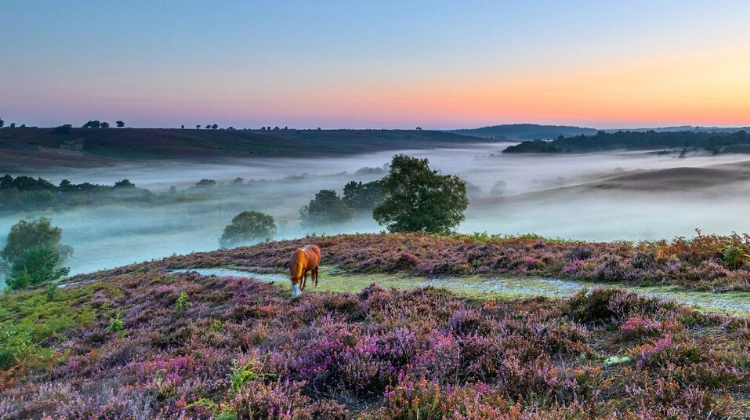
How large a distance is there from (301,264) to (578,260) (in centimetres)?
1075

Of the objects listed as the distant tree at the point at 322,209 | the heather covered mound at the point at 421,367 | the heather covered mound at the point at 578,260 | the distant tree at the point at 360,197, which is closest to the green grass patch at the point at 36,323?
the heather covered mound at the point at 421,367

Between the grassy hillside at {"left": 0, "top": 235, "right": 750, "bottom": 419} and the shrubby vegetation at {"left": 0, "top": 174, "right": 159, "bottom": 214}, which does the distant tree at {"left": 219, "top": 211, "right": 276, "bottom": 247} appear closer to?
the shrubby vegetation at {"left": 0, "top": 174, "right": 159, "bottom": 214}

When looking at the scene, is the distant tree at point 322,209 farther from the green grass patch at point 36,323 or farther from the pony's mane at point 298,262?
the pony's mane at point 298,262

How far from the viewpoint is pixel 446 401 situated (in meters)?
4.50

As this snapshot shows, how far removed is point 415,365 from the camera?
585 centimetres

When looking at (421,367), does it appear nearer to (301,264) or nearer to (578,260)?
(301,264)

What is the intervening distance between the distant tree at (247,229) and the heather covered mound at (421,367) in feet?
334

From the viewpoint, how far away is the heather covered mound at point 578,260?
37.2 ft

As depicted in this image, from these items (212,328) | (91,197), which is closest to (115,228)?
(91,197)

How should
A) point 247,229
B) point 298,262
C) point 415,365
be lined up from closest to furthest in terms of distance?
point 415,365, point 298,262, point 247,229

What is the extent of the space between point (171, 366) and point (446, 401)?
5117 mm

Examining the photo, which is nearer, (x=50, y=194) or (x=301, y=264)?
(x=301, y=264)

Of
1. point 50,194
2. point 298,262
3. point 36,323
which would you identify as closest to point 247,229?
point 50,194

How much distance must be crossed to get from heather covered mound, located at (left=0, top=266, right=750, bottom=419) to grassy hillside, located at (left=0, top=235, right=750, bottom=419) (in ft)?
0.08
